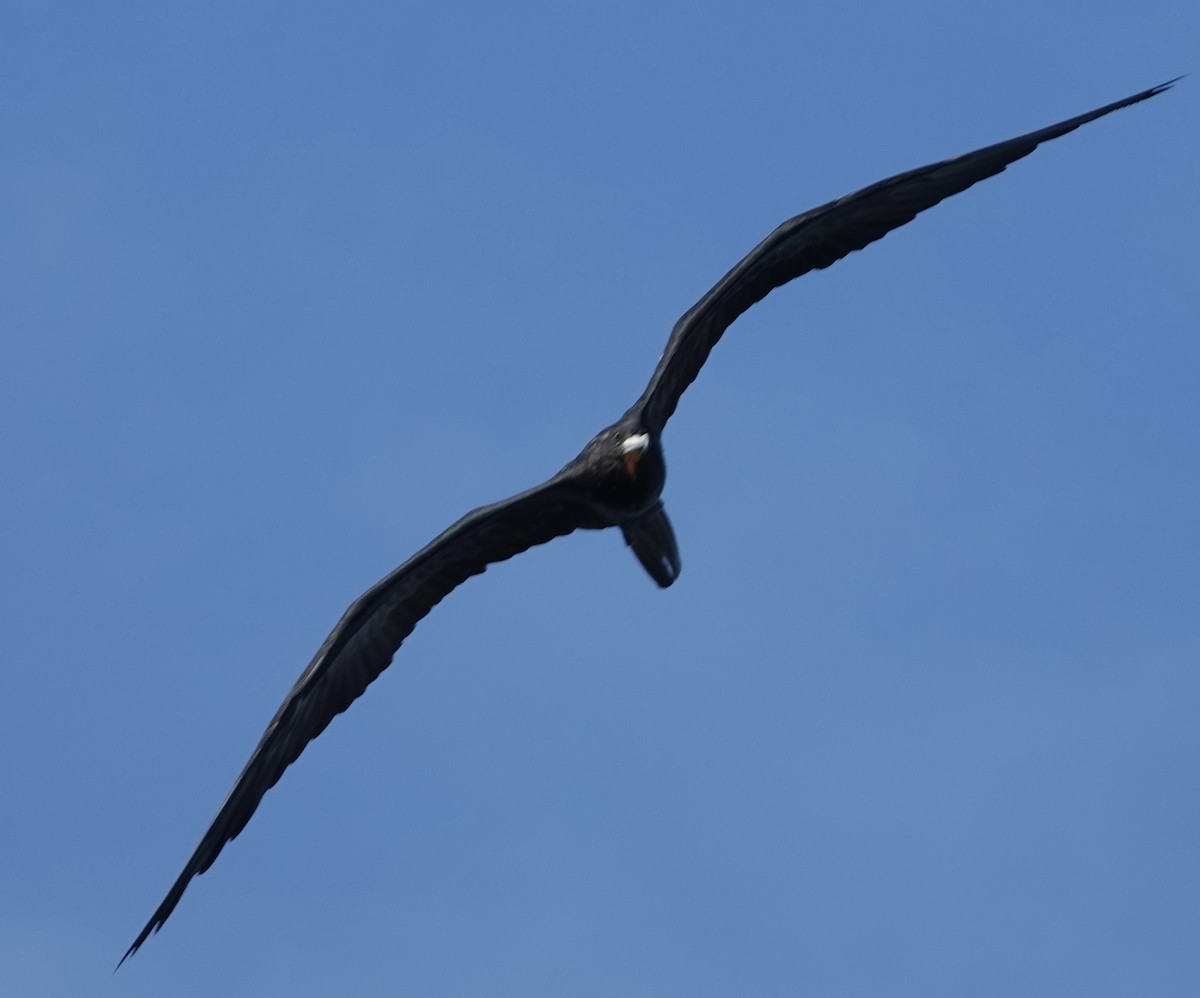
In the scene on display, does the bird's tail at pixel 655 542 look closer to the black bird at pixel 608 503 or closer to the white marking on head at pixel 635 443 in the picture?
the black bird at pixel 608 503

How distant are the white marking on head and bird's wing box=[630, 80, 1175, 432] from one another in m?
0.24

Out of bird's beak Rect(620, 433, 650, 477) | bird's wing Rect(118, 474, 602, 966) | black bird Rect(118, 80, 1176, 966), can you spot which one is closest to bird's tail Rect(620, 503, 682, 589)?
black bird Rect(118, 80, 1176, 966)

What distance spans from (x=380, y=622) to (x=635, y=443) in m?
2.96

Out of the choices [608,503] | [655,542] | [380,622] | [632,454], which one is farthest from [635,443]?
[380,622]

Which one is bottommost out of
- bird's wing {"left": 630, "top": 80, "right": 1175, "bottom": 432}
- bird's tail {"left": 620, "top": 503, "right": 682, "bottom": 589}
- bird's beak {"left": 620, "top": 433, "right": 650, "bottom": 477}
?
bird's tail {"left": 620, "top": 503, "right": 682, "bottom": 589}

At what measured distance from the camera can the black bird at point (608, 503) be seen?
17172 millimetres

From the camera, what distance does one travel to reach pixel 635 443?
55.9 feet

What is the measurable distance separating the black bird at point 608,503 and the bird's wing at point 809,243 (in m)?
0.01

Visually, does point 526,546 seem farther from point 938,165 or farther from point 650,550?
point 938,165

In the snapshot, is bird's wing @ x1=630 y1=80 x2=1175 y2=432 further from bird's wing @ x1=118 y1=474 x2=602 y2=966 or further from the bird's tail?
bird's wing @ x1=118 y1=474 x2=602 y2=966

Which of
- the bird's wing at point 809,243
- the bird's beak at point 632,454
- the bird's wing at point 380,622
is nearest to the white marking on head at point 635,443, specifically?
the bird's beak at point 632,454

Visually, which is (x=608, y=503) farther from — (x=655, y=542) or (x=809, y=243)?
(x=809, y=243)

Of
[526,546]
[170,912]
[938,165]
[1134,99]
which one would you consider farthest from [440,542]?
[1134,99]

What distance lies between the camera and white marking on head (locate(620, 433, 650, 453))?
17.0m
